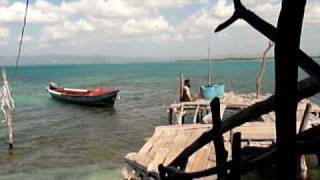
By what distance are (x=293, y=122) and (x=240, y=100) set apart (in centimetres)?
2111

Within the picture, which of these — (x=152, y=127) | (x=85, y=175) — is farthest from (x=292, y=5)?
(x=152, y=127)

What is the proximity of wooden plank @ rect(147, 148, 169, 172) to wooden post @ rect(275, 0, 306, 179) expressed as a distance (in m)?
8.38

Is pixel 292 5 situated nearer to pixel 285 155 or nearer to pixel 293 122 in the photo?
pixel 293 122

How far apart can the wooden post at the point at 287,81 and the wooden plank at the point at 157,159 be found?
838 cm

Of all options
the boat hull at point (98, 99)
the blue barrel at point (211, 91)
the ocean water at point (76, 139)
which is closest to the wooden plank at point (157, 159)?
the ocean water at point (76, 139)

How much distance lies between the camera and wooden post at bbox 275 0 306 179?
166cm

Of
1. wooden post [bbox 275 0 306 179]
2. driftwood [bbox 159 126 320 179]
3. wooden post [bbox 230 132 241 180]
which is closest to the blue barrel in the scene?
driftwood [bbox 159 126 320 179]

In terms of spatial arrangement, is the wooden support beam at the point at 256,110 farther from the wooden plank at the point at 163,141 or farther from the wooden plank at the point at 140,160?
the wooden plank at the point at 163,141

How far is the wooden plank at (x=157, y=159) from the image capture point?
10.2 metres

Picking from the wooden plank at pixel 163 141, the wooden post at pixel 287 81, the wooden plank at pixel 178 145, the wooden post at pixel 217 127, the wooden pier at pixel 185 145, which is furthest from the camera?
the wooden plank at pixel 163 141

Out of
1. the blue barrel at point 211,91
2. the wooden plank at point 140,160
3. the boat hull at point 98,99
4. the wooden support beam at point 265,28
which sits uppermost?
the wooden support beam at point 265,28

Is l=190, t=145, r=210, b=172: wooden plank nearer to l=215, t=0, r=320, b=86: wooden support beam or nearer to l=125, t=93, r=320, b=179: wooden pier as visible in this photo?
l=125, t=93, r=320, b=179: wooden pier

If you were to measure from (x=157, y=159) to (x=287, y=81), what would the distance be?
919cm

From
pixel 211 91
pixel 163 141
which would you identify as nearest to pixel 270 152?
pixel 163 141
